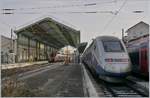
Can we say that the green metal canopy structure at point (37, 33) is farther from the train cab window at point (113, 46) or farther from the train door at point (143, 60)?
the train cab window at point (113, 46)

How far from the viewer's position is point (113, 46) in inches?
720

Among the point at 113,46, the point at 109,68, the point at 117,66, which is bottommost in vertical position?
the point at 109,68

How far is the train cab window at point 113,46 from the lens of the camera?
59.4 feet

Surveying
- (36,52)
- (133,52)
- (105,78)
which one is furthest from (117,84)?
(36,52)

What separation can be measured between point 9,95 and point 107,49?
28.2ft

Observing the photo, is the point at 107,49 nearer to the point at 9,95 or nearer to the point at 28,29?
the point at 9,95

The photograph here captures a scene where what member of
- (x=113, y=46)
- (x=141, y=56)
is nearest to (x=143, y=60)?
(x=141, y=56)

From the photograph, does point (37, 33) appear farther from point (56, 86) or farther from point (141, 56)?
point (56, 86)

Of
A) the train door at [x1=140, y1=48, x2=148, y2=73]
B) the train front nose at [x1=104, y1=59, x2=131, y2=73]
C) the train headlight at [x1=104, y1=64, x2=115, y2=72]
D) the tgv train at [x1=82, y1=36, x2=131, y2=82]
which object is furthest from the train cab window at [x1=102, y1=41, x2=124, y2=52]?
the train door at [x1=140, y1=48, x2=148, y2=73]

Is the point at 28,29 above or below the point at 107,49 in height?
above

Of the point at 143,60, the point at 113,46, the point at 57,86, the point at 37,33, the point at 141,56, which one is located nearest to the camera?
the point at 57,86

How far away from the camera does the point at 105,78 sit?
680 inches

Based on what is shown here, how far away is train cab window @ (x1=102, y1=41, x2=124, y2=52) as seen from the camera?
18094mm

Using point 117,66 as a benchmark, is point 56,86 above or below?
below
